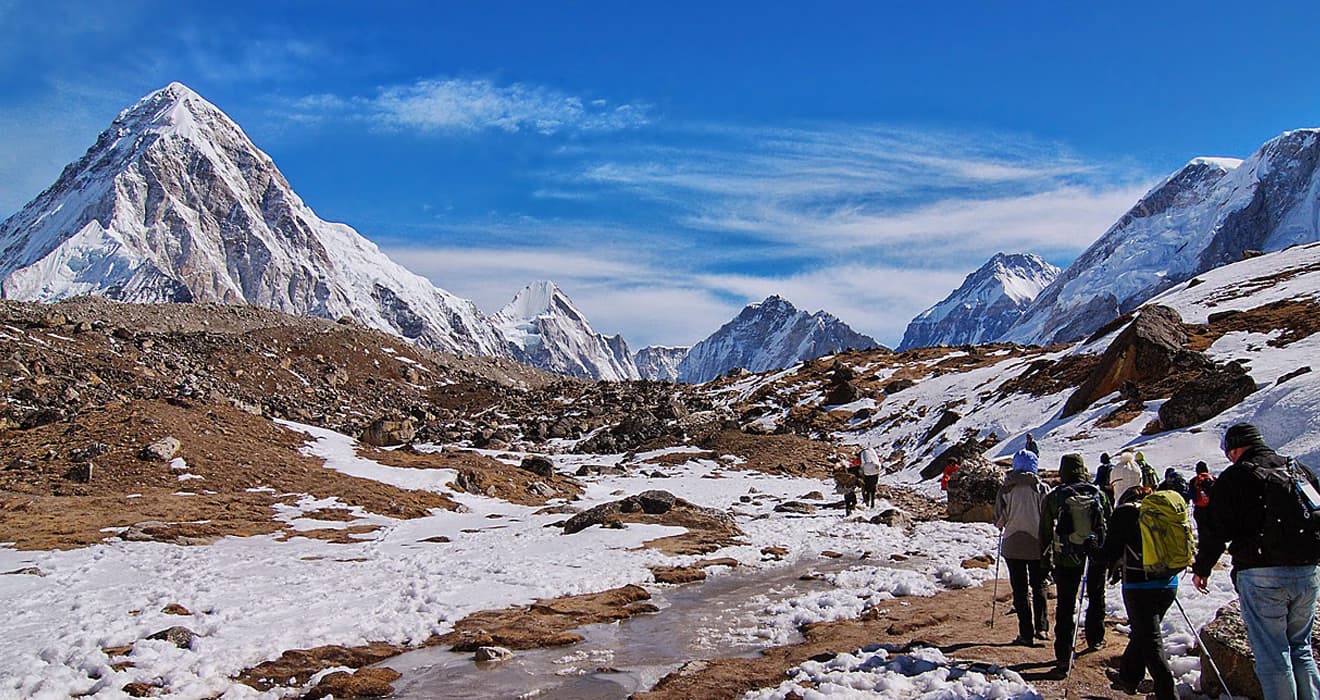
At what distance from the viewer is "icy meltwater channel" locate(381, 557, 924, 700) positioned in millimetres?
9461

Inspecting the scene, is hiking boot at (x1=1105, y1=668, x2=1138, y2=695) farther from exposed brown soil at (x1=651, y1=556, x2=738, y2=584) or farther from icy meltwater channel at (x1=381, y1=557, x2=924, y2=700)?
exposed brown soil at (x1=651, y1=556, x2=738, y2=584)

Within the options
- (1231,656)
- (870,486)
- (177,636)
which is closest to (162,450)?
(177,636)

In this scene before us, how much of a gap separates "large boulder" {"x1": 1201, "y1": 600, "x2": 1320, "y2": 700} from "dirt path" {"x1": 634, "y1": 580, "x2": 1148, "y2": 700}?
0.90 metres

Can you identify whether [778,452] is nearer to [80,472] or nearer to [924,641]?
[80,472]

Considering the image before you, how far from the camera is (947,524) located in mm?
23125

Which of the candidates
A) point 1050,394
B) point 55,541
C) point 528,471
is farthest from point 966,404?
point 55,541

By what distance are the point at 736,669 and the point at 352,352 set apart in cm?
8298

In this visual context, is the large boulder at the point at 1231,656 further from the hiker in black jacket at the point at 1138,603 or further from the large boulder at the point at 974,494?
the large boulder at the point at 974,494

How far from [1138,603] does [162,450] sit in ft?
93.2

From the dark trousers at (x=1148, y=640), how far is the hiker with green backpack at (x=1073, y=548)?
1.96 feet

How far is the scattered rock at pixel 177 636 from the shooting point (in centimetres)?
1052

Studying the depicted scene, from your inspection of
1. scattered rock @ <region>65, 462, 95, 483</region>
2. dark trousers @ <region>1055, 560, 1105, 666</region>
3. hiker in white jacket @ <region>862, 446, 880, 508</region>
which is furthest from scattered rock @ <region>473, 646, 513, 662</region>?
scattered rock @ <region>65, 462, 95, 483</region>

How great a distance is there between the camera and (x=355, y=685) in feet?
31.0

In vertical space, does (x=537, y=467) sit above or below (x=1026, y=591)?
above
